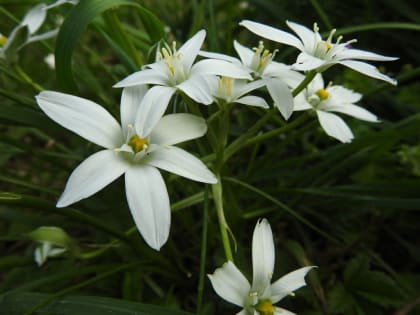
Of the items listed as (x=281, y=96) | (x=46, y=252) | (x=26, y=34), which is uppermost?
(x=26, y=34)

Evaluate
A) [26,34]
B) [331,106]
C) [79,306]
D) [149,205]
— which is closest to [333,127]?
[331,106]

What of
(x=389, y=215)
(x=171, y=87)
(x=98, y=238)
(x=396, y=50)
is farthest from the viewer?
(x=396, y=50)

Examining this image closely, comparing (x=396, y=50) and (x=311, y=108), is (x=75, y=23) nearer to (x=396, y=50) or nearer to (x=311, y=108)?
(x=311, y=108)

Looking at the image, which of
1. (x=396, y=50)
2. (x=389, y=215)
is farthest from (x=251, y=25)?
(x=396, y=50)

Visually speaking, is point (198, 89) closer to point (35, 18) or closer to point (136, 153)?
point (136, 153)

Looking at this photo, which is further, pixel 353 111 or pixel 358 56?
pixel 353 111

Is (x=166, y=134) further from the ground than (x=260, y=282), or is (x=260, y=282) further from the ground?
(x=166, y=134)

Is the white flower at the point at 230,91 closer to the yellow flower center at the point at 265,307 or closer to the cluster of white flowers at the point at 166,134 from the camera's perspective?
the cluster of white flowers at the point at 166,134

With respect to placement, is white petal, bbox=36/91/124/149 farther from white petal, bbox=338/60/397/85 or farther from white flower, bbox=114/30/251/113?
white petal, bbox=338/60/397/85
